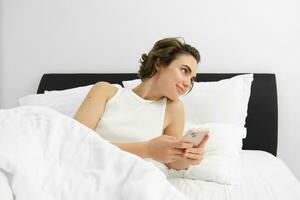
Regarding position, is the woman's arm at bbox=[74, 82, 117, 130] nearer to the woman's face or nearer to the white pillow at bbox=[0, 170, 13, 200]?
the woman's face

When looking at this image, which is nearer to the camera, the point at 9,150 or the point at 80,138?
the point at 9,150

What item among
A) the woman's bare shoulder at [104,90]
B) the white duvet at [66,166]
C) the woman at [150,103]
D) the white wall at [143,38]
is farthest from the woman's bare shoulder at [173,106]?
the white wall at [143,38]

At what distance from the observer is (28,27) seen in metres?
2.72

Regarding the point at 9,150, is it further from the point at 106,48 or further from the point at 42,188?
the point at 106,48

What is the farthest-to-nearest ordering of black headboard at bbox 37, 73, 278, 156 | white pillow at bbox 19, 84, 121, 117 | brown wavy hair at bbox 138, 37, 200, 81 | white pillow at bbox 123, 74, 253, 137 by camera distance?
black headboard at bbox 37, 73, 278, 156 < white pillow at bbox 19, 84, 121, 117 < white pillow at bbox 123, 74, 253, 137 < brown wavy hair at bbox 138, 37, 200, 81

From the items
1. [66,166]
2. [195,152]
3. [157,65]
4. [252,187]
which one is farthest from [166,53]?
[66,166]

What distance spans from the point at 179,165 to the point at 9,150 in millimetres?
727

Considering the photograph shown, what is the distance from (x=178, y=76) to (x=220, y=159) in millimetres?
393

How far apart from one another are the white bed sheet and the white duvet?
397 millimetres

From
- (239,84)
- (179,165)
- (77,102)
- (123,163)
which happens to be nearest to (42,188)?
(123,163)

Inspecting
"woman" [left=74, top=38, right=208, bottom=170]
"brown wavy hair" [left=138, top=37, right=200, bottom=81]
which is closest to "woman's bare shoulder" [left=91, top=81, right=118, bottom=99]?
"woman" [left=74, top=38, right=208, bottom=170]

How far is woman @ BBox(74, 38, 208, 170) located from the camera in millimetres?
1670

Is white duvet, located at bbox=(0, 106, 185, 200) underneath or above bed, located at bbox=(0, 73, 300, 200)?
above

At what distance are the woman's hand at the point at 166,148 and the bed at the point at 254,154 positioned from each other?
130mm
